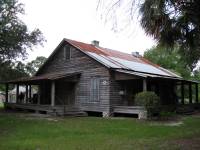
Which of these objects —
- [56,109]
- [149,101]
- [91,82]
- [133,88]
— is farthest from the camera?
[133,88]

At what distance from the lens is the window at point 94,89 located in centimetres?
2473

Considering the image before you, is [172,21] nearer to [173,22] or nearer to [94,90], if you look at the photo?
[173,22]

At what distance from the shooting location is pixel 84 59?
85.7 ft

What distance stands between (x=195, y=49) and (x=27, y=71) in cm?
2325

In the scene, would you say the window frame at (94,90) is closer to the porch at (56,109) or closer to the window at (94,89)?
the window at (94,89)

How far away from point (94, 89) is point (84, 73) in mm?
1688

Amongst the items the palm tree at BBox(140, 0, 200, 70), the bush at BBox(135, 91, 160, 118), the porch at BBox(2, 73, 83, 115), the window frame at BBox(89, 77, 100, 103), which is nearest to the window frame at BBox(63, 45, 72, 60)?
the porch at BBox(2, 73, 83, 115)

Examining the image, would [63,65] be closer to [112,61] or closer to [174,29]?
[112,61]

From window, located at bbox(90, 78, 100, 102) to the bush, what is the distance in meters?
4.18

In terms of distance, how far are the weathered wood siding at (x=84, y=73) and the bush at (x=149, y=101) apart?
3.39 m

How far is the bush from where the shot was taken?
818 inches

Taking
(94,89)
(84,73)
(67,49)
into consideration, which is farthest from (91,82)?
(67,49)

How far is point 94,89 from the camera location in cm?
2489

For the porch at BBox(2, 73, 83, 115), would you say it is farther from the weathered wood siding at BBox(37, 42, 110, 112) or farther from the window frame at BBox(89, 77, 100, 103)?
the window frame at BBox(89, 77, 100, 103)
